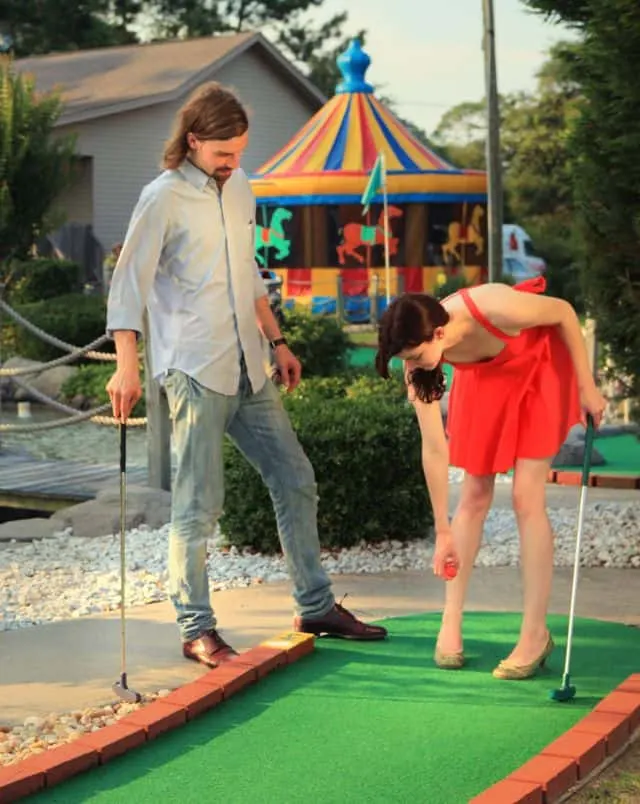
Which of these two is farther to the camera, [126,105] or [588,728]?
[126,105]

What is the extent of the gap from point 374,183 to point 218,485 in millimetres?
19593

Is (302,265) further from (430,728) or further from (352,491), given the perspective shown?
(430,728)

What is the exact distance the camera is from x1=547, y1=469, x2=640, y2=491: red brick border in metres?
9.59

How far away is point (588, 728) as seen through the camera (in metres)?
4.21

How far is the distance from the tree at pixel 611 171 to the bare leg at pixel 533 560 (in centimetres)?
199

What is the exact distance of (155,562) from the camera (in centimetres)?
737

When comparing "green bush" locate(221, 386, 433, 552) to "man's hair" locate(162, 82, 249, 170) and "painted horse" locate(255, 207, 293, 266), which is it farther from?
"painted horse" locate(255, 207, 293, 266)

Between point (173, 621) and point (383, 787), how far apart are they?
217 centimetres

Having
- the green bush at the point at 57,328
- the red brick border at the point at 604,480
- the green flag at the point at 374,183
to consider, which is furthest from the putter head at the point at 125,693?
the green flag at the point at 374,183

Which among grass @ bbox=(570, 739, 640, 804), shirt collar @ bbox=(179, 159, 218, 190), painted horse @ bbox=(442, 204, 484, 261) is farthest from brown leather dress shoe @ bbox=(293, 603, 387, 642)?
painted horse @ bbox=(442, 204, 484, 261)

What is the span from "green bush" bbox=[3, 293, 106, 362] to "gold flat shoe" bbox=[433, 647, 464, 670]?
51.2 ft

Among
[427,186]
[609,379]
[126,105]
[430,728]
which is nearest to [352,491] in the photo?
[609,379]

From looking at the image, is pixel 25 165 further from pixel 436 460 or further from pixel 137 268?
pixel 436 460

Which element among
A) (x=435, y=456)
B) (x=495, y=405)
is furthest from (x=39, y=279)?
(x=435, y=456)
